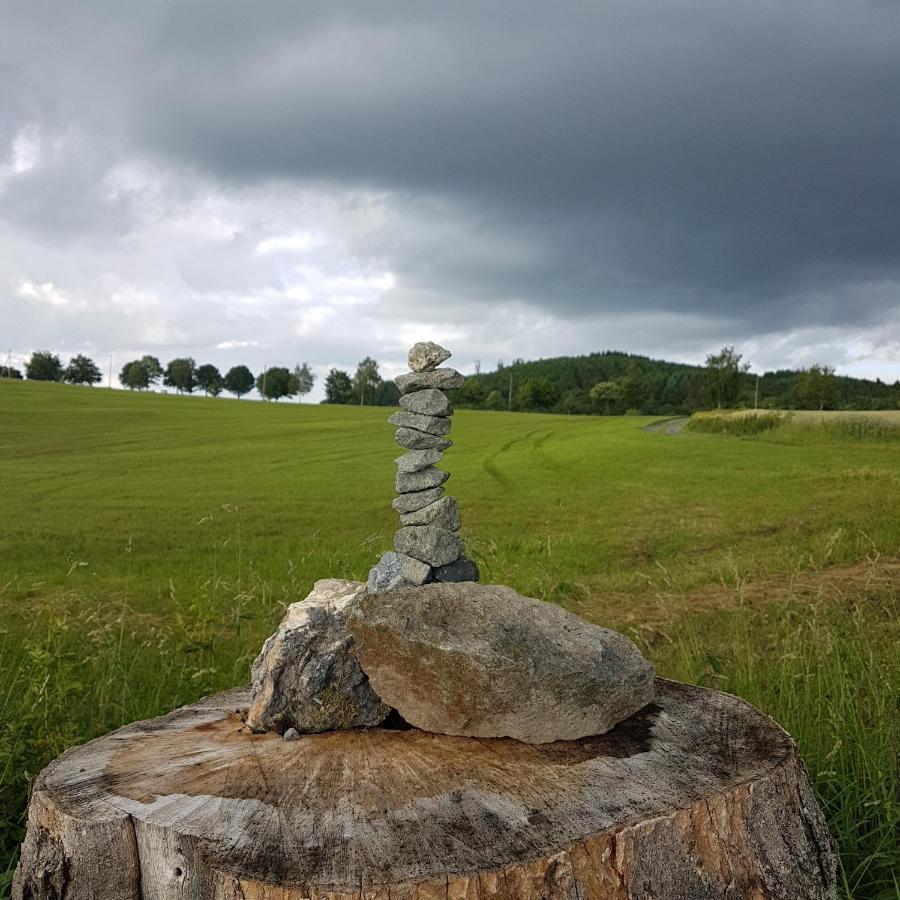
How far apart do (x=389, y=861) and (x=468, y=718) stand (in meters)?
1.15

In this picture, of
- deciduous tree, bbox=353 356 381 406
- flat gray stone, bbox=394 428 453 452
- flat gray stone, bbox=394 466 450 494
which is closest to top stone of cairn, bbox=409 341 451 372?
flat gray stone, bbox=394 428 453 452

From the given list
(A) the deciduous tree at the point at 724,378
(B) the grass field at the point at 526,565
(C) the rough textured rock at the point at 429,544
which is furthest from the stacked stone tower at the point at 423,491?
(A) the deciduous tree at the point at 724,378

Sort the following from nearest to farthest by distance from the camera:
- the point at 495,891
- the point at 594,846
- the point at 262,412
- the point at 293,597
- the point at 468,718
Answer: the point at 495,891, the point at 594,846, the point at 468,718, the point at 293,597, the point at 262,412

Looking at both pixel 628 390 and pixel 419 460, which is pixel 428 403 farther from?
pixel 628 390

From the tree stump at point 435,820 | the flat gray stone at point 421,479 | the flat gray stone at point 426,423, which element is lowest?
the tree stump at point 435,820

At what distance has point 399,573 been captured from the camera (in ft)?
18.4

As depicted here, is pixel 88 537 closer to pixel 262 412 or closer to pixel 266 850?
pixel 266 850

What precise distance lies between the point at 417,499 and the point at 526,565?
8.55 metres

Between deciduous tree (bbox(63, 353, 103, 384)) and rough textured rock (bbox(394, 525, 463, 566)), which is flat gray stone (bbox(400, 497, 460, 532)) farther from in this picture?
deciduous tree (bbox(63, 353, 103, 384))

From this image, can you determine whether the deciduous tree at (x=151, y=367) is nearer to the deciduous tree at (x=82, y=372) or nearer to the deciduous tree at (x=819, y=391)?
the deciduous tree at (x=82, y=372)

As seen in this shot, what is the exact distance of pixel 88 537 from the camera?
1575 centimetres

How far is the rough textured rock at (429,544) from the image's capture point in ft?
18.3

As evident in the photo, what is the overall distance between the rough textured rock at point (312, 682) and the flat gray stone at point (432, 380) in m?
1.78

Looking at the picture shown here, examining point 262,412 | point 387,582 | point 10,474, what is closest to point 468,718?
point 387,582
